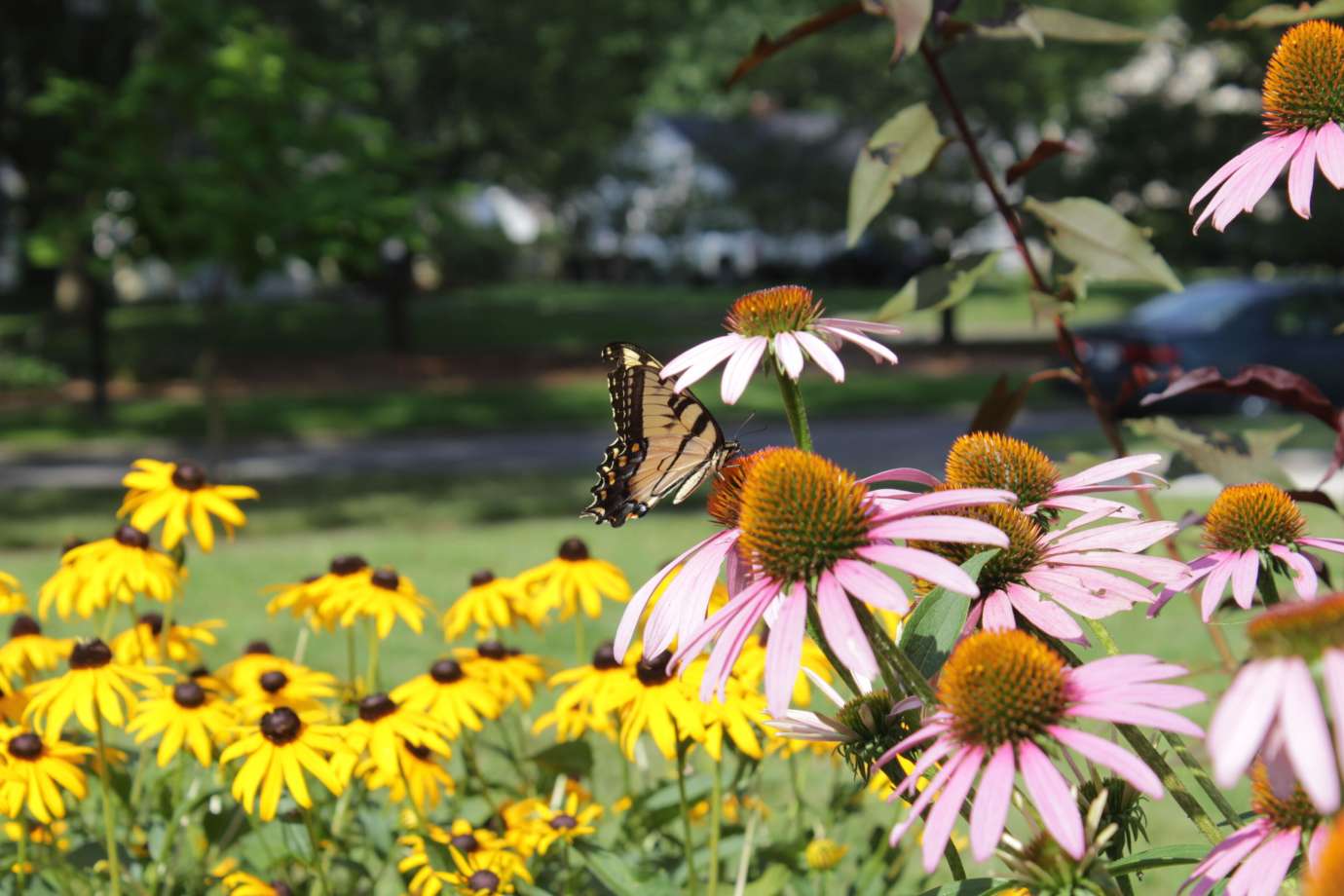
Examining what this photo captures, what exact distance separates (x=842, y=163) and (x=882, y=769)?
79.5ft

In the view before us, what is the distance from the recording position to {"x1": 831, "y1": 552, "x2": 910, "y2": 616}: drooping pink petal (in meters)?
1.07

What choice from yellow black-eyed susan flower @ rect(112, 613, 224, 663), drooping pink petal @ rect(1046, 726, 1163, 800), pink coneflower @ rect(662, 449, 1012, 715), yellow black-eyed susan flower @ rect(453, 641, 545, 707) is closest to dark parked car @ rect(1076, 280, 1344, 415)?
yellow black-eyed susan flower @ rect(453, 641, 545, 707)

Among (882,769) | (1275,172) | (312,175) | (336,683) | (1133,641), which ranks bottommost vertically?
(1133,641)

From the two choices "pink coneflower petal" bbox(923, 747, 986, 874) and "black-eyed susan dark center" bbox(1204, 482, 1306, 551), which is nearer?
"pink coneflower petal" bbox(923, 747, 986, 874)

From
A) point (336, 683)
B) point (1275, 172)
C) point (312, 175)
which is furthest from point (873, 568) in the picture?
point (312, 175)

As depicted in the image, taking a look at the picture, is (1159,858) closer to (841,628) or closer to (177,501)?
(841,628)

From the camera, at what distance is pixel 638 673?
86.4 inches

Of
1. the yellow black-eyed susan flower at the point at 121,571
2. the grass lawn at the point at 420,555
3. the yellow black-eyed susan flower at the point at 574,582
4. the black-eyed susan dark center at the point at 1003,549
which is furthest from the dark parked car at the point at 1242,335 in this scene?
the black-eyed susan dark center at the point at 1003,549

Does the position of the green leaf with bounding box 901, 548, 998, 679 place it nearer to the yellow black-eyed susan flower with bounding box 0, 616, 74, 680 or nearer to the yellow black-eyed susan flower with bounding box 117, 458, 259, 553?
the yellow black-eyed susan flower with bounding box 117, 458, 259, 553

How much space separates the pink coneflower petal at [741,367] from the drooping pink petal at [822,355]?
0.04m

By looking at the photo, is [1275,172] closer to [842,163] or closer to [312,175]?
[312,175]

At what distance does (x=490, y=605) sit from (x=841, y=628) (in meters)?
1.77

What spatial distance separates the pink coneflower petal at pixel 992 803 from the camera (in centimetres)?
95

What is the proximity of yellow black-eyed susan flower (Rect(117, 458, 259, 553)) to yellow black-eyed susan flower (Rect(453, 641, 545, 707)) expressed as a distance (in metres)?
0.50
